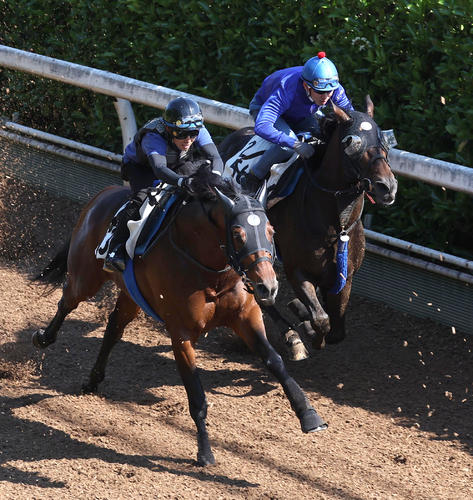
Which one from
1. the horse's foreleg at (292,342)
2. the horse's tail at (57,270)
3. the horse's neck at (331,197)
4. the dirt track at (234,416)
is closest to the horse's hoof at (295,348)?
the horse's foreleg at (292,342)

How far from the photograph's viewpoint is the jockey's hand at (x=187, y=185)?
5.41 metres

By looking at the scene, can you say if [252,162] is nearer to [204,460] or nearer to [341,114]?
[341,114]

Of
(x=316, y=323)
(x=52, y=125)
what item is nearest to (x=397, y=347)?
(x=316, y=323)

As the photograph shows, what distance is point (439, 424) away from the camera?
6.20 metres

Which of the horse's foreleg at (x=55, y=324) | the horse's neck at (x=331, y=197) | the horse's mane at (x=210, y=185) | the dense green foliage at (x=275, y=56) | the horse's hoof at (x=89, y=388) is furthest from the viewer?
the dense green foliage at (x=275, y=56)

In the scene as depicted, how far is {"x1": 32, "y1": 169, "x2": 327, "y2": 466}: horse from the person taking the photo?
16.5 ft

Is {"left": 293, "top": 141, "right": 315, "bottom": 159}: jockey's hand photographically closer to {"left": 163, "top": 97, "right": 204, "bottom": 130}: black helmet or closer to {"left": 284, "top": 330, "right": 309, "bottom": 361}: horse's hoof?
{"left": 163, "top": 97, "right": 204, "bottom": 130}: black helmet

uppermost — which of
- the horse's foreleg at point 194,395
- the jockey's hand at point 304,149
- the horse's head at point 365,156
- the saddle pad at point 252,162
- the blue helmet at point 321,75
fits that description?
the blue helmet at point 321,75

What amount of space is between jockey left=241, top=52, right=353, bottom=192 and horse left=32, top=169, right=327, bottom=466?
1165 mm

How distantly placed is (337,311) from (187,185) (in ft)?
5.68

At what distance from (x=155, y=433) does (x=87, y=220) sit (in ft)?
5.11

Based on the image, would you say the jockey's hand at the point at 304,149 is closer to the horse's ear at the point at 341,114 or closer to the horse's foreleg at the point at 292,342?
the horse's ear at the point at 341,114

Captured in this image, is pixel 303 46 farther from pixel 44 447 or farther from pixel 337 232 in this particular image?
pixel 44 447

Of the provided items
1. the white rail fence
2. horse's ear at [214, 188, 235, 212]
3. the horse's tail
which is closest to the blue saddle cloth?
horse's ear at [214, 188, 235, 212]
